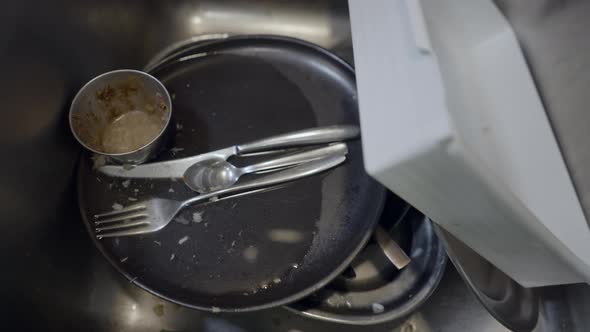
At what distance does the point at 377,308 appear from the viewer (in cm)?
50

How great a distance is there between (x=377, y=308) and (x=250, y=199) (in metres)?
0.20

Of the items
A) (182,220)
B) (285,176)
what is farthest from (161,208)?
(285,176)

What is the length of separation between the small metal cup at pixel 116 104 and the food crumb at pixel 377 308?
330 millimetres

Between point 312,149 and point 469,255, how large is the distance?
0.71 ft

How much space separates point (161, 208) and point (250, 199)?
11 cm

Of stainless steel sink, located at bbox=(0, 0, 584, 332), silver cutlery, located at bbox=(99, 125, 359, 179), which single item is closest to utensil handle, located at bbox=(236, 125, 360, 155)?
silver cutlery, located at bbox=(99, 125, 359, 179)

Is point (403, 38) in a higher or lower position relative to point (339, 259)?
higher

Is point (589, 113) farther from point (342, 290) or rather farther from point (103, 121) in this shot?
point (103, 121)

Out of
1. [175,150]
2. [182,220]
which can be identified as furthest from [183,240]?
[175,150]

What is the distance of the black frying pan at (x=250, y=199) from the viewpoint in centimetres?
48

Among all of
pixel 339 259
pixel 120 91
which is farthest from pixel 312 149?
pixel 120 91

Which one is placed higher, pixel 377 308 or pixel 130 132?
pixel 130 132

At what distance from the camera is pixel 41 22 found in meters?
0.50

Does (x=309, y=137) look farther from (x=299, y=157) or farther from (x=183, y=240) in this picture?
(x=183, y=240)
